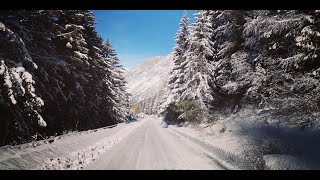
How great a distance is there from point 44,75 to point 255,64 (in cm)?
1419

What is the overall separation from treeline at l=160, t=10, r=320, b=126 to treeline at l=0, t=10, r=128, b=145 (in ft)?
35.2

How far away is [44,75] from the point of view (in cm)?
1538

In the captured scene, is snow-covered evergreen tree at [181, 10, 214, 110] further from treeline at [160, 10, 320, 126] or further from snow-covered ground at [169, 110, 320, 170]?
snow-covered ground at [169, 110, 320, 170]

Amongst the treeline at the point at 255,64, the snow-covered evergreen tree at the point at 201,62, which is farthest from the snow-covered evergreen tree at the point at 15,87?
the snow-covered evergreen tree at the point at 201,62

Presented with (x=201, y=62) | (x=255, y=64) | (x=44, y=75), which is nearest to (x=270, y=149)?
(x=255, y=64)

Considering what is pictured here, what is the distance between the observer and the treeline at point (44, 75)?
1117 cm

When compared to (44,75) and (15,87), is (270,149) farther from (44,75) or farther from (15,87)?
(44,75)

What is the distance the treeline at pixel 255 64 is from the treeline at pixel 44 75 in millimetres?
10740

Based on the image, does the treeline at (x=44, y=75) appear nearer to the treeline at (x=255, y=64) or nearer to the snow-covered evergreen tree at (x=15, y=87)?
the snow-covered evergreen tree at (x=15, y=87)

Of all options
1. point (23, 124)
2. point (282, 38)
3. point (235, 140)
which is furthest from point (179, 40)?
point (23, 124)

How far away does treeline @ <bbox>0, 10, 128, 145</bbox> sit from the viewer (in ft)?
36.7

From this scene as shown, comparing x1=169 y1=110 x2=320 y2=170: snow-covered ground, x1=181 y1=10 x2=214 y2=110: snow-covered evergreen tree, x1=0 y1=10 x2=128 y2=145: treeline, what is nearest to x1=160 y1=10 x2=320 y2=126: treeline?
x1=181 y1=10 x2=214 y2=110: snow-covered evergreen tree

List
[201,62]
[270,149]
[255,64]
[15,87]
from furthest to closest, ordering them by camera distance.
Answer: [201,62]
[255,64]
[15,87]
[270,149]
